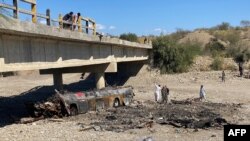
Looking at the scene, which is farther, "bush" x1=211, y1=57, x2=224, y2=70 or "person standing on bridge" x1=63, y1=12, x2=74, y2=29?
"bush" x1=211, y1=57, x2=224, y2=70

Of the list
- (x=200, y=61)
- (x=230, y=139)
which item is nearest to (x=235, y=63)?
(x=200, y=61)

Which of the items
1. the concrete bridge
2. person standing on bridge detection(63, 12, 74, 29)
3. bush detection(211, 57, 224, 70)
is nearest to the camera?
the concrete bridge

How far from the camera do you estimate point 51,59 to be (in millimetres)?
22984

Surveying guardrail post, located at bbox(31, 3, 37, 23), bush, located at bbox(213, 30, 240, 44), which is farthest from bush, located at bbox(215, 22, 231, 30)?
guardrail post, located at bbox(31, 3, 37, 23)

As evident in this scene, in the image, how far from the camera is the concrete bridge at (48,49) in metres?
18.1

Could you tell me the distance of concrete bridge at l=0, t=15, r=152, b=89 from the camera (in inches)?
712

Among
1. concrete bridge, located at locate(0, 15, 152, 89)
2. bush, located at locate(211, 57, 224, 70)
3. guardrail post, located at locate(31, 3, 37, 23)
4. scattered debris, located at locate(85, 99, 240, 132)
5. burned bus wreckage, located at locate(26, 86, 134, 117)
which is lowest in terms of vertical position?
scattered debris, located at locate(85, 99, 240, 132)

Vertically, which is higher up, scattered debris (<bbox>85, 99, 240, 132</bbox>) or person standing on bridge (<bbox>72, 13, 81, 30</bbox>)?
person standing on bridge (<bbox>72, 13, 81, 30</bbox>)

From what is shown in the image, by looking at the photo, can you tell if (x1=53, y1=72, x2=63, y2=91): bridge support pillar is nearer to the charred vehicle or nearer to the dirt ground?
the dirt ground

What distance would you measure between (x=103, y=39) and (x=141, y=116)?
8518mm

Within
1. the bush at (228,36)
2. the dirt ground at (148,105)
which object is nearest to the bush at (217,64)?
the dirt ground at (148,105)

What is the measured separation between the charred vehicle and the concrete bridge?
5.69ft

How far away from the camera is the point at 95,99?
88.0 feet

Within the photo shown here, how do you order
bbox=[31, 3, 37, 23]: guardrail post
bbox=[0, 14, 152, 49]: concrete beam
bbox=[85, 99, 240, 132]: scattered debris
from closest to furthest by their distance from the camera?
bbox=[0, 14, 152, 49]: concrete beam, bbox=[31, 3, 37, 23]: guardrail post, bbox=[85, 99, 240, 132]: scattered debris
